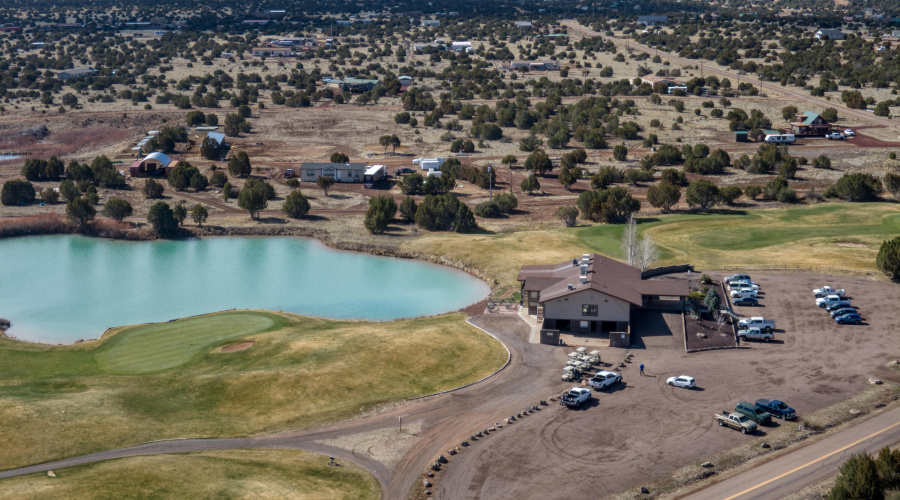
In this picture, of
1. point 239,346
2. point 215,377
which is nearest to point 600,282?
point 239,346

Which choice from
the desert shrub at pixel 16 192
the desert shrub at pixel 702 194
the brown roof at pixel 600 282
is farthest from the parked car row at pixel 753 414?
the desert shrub at pixel 16 192

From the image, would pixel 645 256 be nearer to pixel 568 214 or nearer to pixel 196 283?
pixel 568 214

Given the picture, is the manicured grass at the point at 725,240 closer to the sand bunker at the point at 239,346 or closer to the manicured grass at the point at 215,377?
the manicured grass at the point at 215,377

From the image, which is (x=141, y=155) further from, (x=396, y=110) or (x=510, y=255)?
(x=510, y=255)

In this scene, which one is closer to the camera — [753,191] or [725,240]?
[725,240]

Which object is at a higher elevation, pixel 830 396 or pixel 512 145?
pixel 512 145

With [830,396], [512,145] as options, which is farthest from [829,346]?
[512,145]

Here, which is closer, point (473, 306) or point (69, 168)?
point (473, 306)
